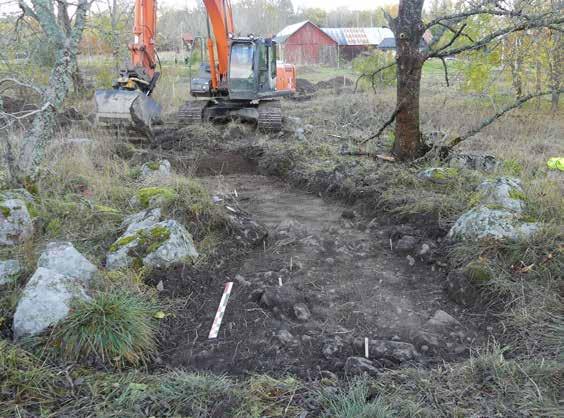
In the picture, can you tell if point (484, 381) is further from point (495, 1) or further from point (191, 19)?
point (191, 19)

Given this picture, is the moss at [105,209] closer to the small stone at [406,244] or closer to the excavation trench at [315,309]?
the excavation trench at [315,309]

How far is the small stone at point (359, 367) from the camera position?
116 inches

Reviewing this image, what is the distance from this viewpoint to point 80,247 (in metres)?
4.34

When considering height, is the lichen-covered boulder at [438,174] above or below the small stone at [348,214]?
above

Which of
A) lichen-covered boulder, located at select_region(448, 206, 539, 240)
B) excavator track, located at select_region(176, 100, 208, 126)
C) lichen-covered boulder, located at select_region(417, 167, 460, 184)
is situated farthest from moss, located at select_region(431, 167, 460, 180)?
excavator track, located at select_region(176, 100, 208, 126)

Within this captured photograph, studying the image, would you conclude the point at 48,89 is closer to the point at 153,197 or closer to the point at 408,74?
the point at 153,197

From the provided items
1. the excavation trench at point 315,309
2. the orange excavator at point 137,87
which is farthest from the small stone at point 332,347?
the orange excavator at point 137,87

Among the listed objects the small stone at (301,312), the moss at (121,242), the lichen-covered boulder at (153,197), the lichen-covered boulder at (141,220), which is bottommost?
the small stone at (301,312)

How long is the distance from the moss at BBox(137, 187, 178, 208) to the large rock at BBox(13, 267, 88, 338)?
5.96 ft

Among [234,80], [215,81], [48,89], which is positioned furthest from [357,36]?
[48,89]

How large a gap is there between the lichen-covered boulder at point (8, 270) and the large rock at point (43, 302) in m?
0.42

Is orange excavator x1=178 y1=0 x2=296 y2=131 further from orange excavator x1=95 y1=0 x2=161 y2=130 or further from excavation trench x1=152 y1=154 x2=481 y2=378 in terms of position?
excavation trench x1=152 y1=154 x2=481 y2=378

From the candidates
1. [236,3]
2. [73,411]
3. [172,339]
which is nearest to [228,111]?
[172,339]

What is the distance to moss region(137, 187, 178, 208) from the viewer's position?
509cm
